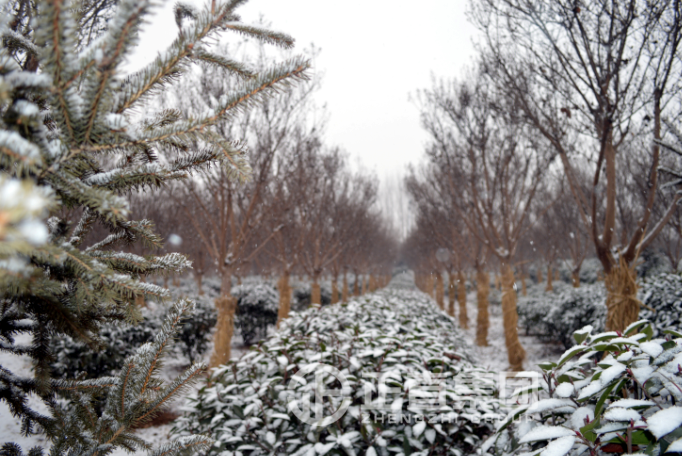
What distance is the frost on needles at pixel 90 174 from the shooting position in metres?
0.62

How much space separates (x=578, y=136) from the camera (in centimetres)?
685

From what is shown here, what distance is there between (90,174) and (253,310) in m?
9.41

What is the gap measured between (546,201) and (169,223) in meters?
14.8

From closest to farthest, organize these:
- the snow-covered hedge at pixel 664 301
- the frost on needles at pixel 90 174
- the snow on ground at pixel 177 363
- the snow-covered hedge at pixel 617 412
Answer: the frost on needles at pixel 90 174, the snow-covered hedge at pixel 617 412, the snow on ground at pixel 177 363, the snow-covered hedge at pixel 664 301

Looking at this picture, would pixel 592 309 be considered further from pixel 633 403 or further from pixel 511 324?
pixel 633 403

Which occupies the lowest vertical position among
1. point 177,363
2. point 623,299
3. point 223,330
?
point 177,363

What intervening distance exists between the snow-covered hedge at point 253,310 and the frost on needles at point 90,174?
8.53m

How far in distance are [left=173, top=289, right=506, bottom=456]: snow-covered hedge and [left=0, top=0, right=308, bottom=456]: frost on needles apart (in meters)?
1.06

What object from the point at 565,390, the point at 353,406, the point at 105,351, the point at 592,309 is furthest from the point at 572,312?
the point at 105,351

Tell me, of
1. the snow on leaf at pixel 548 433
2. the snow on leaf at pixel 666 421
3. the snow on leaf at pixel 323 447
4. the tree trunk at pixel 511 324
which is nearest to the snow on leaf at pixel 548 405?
the snow on leaf at pixel 548 433

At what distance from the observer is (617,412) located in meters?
1.05

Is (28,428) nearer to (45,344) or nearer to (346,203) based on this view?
(45,344)

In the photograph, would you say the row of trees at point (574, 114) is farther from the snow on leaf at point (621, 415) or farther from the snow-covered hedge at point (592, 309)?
the snow on leaf at point (621, 415)

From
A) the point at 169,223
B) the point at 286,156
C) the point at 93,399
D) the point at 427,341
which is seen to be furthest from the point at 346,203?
the point at 93,399
